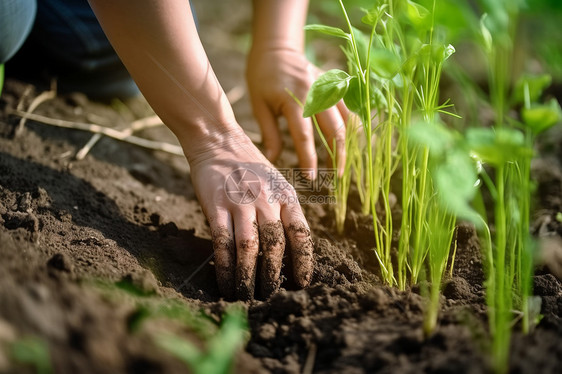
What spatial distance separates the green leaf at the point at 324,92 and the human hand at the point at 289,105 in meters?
0.32

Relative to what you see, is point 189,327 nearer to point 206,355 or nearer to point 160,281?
point 206,355

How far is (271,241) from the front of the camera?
3.11 feet

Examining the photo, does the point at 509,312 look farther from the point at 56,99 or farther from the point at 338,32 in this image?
the point at 56,99

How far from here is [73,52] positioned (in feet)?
5.27

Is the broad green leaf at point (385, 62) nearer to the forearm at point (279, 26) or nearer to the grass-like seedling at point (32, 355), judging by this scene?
the forearm at point (279, 26)

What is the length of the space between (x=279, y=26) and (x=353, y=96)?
0.47 meters

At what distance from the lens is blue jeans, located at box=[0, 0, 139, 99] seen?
1572 millimetres

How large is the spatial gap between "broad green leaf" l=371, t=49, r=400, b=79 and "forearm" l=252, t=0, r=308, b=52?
50 centimetres

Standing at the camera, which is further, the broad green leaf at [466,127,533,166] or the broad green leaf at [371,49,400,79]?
the broad green leaf at [371,49,400,79]

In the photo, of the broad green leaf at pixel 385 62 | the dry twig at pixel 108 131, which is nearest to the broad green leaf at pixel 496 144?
the broad green leaf at pixel 385 62

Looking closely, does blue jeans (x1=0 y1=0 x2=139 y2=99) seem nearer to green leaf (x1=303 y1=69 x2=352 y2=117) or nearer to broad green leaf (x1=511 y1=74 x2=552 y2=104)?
green leaf (x1=303 y1=69 x2=352 y2=117)

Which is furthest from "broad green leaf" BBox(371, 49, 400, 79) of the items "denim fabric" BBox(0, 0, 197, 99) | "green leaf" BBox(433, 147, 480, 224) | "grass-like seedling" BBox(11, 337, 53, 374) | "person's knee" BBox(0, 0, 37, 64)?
"denim fabric" BBox(0, 0, 197, 99)

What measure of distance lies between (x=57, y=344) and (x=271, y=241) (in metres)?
0.46

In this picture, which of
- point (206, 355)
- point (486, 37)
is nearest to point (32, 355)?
point (206, 355)
